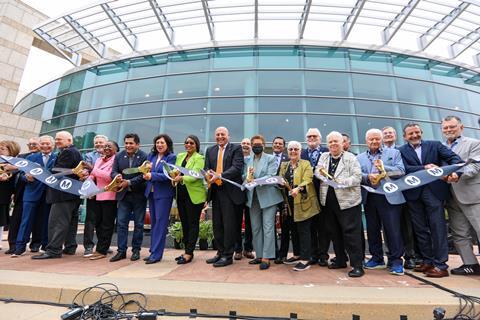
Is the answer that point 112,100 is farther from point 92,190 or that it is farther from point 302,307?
point 302,307

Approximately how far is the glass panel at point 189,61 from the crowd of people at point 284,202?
9919 millimetres

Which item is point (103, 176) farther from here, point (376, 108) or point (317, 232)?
point (376, 108)

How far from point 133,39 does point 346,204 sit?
47.5ft

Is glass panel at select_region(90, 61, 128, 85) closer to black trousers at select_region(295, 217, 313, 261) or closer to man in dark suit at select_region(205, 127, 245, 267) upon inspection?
man in dark suit at select_region(205, 127, 245, 267)

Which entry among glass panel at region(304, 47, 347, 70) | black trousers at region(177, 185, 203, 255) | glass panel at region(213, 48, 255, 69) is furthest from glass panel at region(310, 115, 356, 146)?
black trousers at region(177, 185, 203, 255)

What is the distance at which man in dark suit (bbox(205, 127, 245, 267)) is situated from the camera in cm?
371

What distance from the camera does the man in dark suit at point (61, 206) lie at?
398cm

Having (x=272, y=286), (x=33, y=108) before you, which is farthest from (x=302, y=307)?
(x=33, y=108)

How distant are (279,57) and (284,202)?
10.9 meters

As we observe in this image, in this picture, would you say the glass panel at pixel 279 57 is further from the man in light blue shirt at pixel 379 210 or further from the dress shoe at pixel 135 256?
the dress shoe at pixel 135 256

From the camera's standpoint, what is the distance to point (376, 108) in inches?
480

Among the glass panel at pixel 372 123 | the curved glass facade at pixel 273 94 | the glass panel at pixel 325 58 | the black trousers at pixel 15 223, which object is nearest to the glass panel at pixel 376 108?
the curved glass facade at pixel 273 94

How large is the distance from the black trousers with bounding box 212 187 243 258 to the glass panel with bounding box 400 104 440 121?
11.9m

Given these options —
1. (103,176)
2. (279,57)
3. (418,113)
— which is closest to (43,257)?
(103,176)
